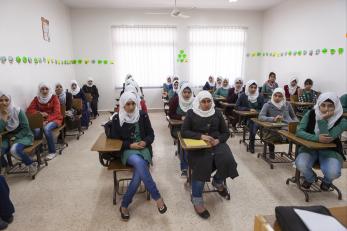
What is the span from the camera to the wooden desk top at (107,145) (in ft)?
7.07

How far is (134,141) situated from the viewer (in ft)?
8.34

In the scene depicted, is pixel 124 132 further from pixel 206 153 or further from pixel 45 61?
pixel 45 61

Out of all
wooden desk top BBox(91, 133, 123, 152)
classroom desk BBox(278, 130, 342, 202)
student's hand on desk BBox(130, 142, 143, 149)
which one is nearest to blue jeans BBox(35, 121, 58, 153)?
wooden desk top BBox(91, 133, 123, 152)

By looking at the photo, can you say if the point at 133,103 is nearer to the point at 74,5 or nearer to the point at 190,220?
the point at 190,220

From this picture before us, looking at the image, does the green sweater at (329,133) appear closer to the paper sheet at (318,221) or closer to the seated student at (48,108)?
the paper sheet at (318,221)

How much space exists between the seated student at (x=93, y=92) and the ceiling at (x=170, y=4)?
2.17 metres

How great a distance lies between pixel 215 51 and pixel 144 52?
7.87 feet

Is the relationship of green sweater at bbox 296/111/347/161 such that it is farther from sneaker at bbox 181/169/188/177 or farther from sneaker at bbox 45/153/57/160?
sneaker at bbox 45/153/57/160

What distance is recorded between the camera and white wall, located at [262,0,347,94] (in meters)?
4.84

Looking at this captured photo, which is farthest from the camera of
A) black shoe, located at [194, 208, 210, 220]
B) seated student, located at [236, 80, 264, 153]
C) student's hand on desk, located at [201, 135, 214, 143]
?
seated student, located at [236, 80, 264, 153]

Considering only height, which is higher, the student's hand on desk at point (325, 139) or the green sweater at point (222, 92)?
the green sweater at point (222, 92)

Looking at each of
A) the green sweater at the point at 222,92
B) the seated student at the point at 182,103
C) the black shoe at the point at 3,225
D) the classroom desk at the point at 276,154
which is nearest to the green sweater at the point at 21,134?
the black shoe at the point at 3,225

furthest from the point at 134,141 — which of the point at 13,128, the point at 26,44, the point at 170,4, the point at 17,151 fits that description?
the point at 170,4

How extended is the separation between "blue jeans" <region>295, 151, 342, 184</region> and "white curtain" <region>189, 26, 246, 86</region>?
18.7 feet
